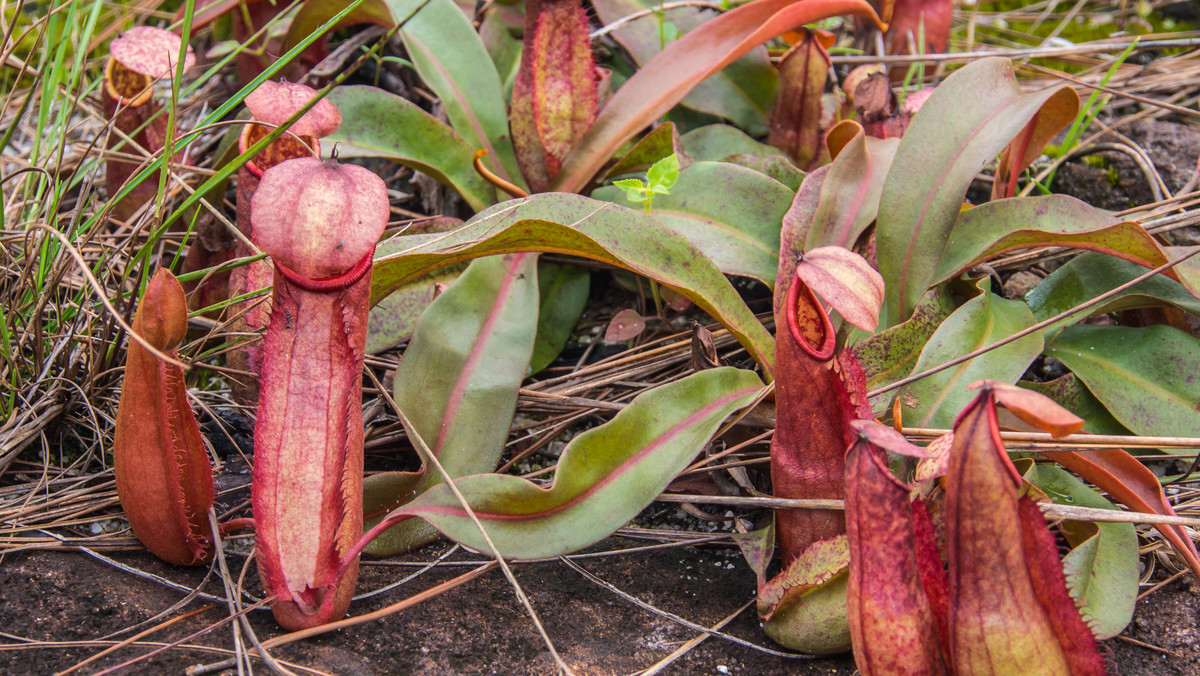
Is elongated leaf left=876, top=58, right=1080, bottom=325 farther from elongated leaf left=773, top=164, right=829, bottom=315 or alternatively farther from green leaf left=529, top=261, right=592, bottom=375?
green leaf left=529, top=261, right=592, bottom=375

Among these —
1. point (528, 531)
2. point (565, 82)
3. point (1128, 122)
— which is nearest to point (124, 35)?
point (565, 82)

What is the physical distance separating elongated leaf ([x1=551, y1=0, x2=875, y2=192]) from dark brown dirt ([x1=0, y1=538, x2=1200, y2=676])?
0.77 metres

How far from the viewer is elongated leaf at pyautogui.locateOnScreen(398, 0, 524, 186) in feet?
5.13

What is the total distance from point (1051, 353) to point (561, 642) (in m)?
0.90

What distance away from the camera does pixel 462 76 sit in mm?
1587

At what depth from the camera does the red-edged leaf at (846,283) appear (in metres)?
0.76

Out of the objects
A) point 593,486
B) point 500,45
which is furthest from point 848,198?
point 500,45

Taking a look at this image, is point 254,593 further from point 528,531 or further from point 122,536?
point 528,531

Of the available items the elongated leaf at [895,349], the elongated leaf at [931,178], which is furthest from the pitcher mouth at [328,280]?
the elongated leaf at [931,178]

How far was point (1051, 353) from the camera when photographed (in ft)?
4.11

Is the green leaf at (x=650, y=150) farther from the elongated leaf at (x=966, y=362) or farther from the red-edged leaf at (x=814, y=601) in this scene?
the red-edged leaf at (x=814, y=601)

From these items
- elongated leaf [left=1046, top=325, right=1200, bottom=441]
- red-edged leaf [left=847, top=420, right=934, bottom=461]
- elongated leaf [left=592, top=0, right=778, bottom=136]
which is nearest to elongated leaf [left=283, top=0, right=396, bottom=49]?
elongated leaf [left=592, top=0, right=778, bottom=136]

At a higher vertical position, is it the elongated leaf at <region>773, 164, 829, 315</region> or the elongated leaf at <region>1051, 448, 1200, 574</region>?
the elongated leaf at <region>773, 164, 829, 315</region>

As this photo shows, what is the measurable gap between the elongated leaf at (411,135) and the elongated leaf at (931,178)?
2.45 ft
